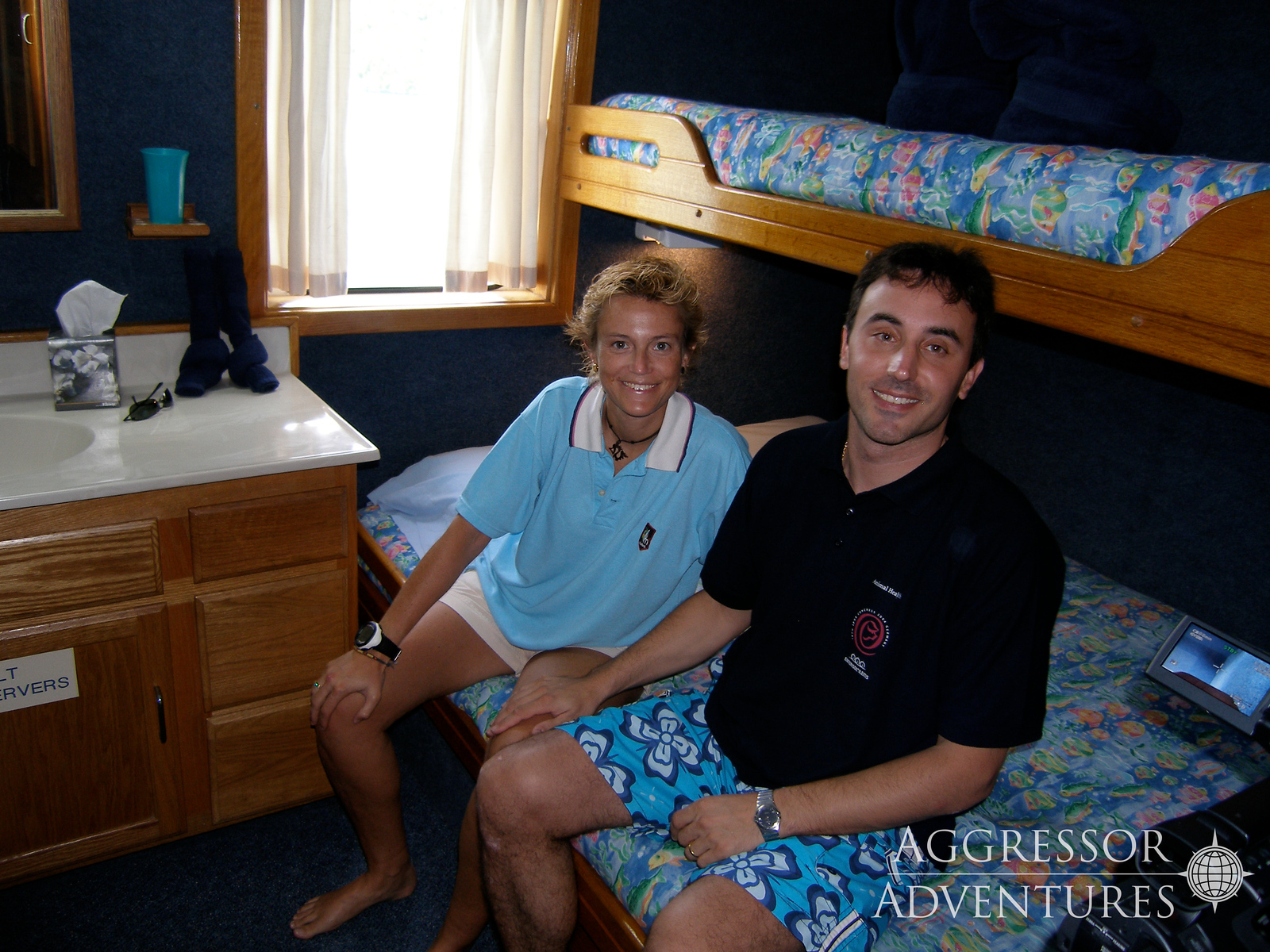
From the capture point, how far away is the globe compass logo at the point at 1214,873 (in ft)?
3.19

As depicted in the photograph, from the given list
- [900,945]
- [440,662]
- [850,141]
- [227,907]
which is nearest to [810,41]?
[850,141]

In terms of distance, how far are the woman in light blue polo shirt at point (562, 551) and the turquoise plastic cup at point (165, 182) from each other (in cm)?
88

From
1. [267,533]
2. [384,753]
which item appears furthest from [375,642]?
[267,533]

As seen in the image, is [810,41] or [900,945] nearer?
[900,945]

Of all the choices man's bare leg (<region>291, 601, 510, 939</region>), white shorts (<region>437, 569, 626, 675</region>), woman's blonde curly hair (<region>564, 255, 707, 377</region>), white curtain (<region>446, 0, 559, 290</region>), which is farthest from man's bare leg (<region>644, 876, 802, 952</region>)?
white curtain (<region>446, 0, 559, 290</region>)

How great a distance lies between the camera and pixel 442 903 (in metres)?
1.71

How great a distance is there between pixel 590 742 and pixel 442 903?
66 cm

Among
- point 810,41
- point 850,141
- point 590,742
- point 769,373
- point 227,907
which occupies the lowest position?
point 227,907

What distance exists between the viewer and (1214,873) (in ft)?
3.23

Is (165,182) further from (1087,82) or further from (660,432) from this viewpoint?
(1087,82)

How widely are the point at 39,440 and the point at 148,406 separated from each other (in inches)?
8.0

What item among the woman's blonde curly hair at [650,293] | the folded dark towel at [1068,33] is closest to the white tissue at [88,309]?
the woman's blonde curly hair at [650,293]

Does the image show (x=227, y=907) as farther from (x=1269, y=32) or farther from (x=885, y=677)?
(x=1269, y=32)

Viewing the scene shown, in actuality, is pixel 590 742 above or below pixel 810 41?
below
